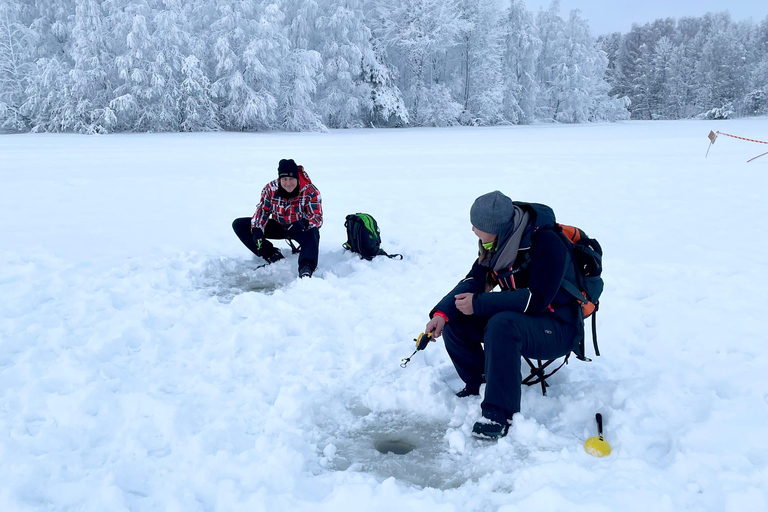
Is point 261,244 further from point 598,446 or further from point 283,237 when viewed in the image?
point 598,446

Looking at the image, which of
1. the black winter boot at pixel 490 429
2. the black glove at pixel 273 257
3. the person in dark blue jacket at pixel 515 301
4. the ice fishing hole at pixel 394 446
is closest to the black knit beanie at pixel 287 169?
the black glove at pixel 273 257

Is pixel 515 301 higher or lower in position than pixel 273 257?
higher

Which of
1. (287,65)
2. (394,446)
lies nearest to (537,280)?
(394,446)

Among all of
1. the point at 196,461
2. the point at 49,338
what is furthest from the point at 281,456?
the point at 49,338

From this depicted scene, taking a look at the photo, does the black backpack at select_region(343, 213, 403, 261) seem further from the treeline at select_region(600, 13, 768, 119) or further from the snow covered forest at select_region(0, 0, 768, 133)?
the treeline at select_region(600, 13, 768, 119)

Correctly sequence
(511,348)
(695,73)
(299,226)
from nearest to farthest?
(511,348) → (299,226) → (695,73)

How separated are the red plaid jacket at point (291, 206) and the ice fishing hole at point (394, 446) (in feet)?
10.5

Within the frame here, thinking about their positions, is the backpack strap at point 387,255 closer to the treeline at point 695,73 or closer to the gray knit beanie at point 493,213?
the gray knit beanie at point 493,213

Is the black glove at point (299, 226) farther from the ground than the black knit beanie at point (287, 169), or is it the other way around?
the black knit beanie at point (287, 169)

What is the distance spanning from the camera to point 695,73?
6619cm

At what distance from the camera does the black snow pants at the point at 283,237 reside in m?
5.73

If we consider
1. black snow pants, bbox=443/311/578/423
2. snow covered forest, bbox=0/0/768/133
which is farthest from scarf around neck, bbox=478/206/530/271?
snow covered forest, bbox=0/0/768/133

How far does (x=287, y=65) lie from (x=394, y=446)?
29.0 metres

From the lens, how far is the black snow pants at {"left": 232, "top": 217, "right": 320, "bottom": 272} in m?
5.73
